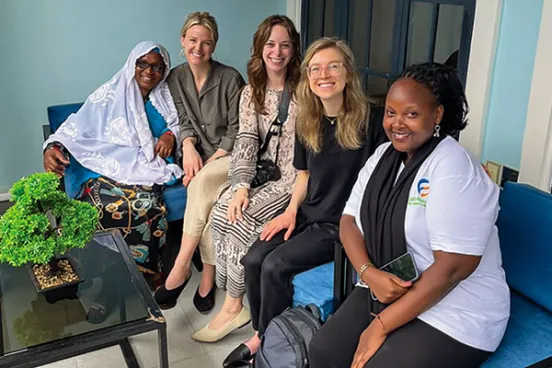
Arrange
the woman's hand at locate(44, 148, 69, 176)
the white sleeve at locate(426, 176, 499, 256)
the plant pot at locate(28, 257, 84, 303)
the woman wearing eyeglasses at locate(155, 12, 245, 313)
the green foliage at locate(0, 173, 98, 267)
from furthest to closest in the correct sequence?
the woman's hand at locate(44, 148, 69, 176), the woman wearing eyeglasses at locate(155, 12, 245, 313), the plant pot at locate(28, 257, 84, 303), the green foliage at locate(0, 173, 98, 267), the white sleeve at locate(426, 176, 499, 256)

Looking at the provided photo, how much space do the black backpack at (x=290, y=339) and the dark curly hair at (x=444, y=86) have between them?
702 mm

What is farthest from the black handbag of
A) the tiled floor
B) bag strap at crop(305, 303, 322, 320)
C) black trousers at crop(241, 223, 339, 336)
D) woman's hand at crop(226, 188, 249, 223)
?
bag strap at crop(305, 303, 322, 320)

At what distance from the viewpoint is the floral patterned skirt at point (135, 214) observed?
248cm

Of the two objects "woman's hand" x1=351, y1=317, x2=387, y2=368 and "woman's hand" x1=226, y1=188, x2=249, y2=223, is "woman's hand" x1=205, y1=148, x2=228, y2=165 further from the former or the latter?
"woman's hand" x1=351, y1=317, x2=387, y2=368

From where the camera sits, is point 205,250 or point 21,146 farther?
point 21,146

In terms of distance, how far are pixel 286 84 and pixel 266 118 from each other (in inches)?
6.4

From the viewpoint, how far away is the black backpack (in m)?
1.72

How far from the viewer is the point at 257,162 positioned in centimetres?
246

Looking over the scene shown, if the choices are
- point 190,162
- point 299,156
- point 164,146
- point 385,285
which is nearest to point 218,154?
point 190,162

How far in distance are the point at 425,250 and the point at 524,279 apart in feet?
1.37

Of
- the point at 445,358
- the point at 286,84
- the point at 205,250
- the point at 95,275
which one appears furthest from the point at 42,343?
the point at 286,84

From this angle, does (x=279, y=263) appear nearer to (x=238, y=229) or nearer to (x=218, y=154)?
(x=238, y=229)

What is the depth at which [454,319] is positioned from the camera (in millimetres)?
1468

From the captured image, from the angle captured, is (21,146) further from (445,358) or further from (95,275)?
(445,358)
